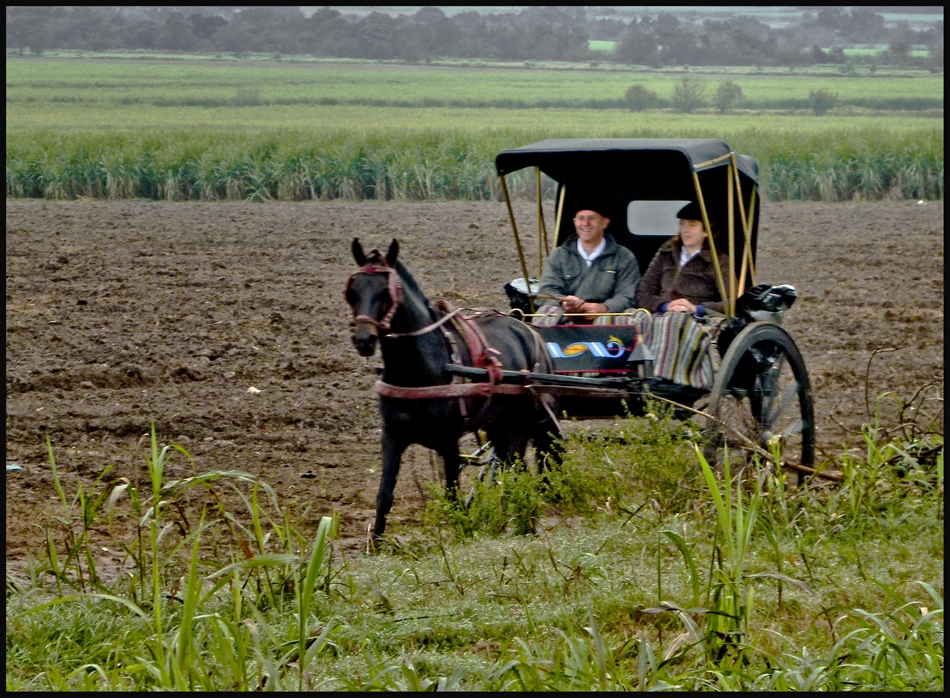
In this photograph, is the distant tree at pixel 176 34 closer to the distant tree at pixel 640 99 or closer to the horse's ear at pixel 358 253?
the distant tree at pixel 640 99

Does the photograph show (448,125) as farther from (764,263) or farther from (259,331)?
(259,331)

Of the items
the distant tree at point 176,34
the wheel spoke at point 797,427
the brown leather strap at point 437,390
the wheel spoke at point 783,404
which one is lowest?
the wheel spoke at point 797,427

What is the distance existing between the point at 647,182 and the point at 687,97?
48.2 metres

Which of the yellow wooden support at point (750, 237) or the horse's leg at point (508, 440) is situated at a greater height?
the yellow wooden support at point (750, 237)

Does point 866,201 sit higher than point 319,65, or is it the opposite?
point 319,65

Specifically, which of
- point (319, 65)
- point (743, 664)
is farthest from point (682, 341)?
point (319, 65)

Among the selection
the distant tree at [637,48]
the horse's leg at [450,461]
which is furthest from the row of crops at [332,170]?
the distant tree at [637,48]

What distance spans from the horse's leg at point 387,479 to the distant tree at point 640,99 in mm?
50525

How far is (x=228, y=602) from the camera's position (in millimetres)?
4820

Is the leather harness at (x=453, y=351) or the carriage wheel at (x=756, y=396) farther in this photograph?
the carriage wheel at (x=756, y=396)

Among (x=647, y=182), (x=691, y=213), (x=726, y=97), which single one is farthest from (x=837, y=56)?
(x=691, y=213)

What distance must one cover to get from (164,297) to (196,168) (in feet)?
45.2

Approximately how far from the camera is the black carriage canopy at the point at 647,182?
7.22 metres

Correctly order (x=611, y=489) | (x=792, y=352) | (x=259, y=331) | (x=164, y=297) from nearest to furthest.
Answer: (x=611, y=489), (x=792, y=352), (x=259, y=331), (x=164, y=297)
